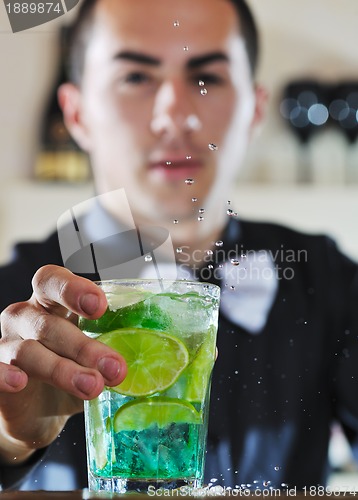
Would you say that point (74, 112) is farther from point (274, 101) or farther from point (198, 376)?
point (198, 376)

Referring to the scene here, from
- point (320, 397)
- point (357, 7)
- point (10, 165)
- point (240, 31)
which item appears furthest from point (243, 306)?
point (357, 7)

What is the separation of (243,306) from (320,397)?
13.1 inches

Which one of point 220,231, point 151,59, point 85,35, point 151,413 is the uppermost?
point 85,35

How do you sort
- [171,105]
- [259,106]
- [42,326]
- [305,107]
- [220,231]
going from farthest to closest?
[305,107] → [259,106] → [171,105] → [220,231] → [42,326]

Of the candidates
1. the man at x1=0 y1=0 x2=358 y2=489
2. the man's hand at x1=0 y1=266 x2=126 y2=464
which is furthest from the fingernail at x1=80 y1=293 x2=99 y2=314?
the man at x1=0 y1=0 x2=358 y2=489

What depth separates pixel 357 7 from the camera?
2.57m

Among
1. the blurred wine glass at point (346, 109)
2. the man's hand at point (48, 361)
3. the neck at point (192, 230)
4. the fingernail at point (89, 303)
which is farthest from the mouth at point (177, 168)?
the fingernail at point (89, 303)

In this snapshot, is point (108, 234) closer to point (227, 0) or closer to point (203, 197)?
point (203, 197)

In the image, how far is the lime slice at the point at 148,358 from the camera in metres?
0.72

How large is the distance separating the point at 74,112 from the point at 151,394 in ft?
5.64

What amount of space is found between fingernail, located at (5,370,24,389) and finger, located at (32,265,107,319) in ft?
Answer: 0.26

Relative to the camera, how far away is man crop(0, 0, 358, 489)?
1692mm

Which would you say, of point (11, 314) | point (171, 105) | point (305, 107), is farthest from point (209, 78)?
point (11, 314)

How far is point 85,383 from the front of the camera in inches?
28.0
